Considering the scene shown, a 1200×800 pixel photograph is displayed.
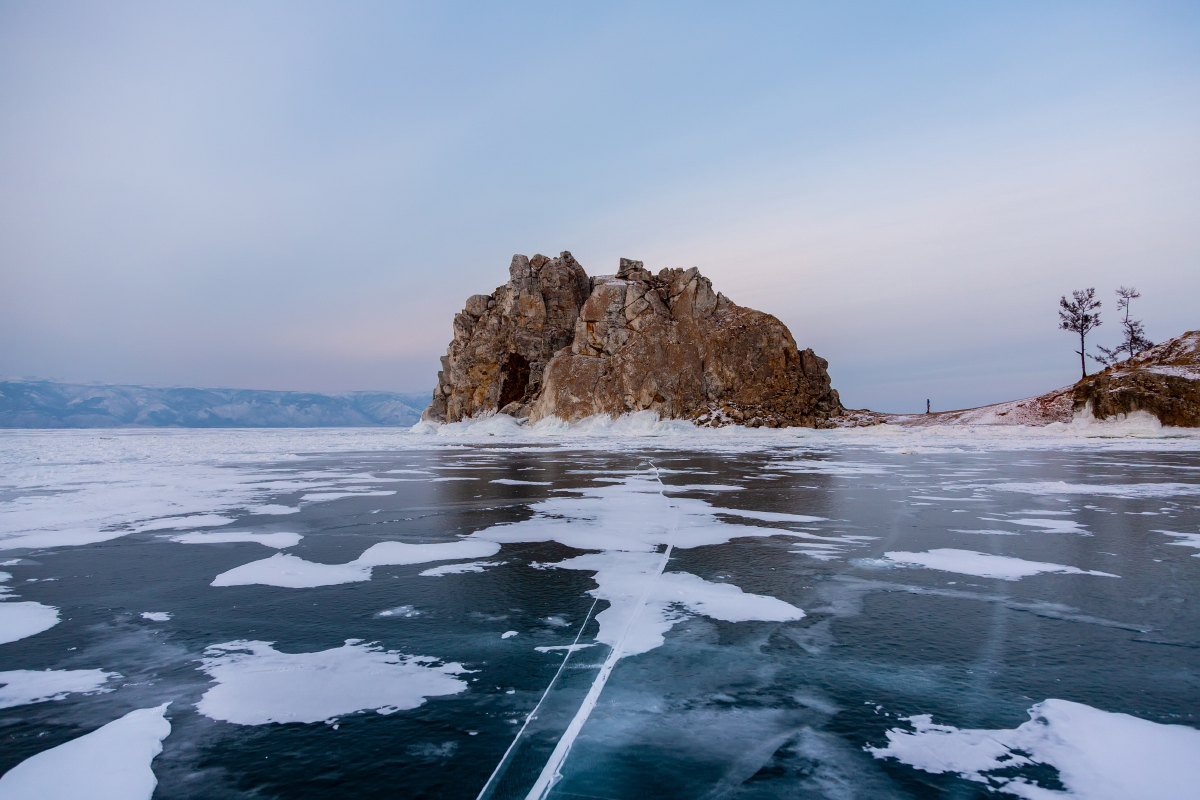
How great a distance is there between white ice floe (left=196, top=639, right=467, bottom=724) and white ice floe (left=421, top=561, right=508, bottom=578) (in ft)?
6.55

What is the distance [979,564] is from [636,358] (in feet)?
196

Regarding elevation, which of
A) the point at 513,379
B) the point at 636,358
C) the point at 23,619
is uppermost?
the point at 636,358

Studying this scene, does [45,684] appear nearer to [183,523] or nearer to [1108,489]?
[183,523]

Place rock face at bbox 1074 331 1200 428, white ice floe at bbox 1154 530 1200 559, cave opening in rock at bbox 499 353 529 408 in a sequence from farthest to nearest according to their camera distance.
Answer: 1. cave opening in rock at bbox 499 353 529 408
2. rock face at bbox 1074 331 1200 428
3. white ice floe at bbox 1154 530 1200 559

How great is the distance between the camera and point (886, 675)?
3.63 m

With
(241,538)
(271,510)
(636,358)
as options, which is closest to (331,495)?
(271,510)

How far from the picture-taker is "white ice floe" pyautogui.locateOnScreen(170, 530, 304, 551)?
7758 millimetres

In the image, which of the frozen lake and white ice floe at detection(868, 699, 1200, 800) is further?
the frozen lake

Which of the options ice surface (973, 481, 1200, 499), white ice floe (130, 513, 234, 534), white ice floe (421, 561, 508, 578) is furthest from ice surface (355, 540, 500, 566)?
ice surface (973, 481, 1200, 499)

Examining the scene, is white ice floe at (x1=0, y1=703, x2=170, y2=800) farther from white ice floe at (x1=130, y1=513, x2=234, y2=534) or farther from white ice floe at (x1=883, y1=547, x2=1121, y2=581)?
white ice floe at (x1=130, y1=513, x2=234, y2=534)

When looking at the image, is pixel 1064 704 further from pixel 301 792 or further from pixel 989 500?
pixel 989 500

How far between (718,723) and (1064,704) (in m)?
1.86

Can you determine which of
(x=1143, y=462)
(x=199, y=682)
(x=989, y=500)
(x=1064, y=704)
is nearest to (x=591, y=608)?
(x=199, y=682)

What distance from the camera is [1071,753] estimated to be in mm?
2760
